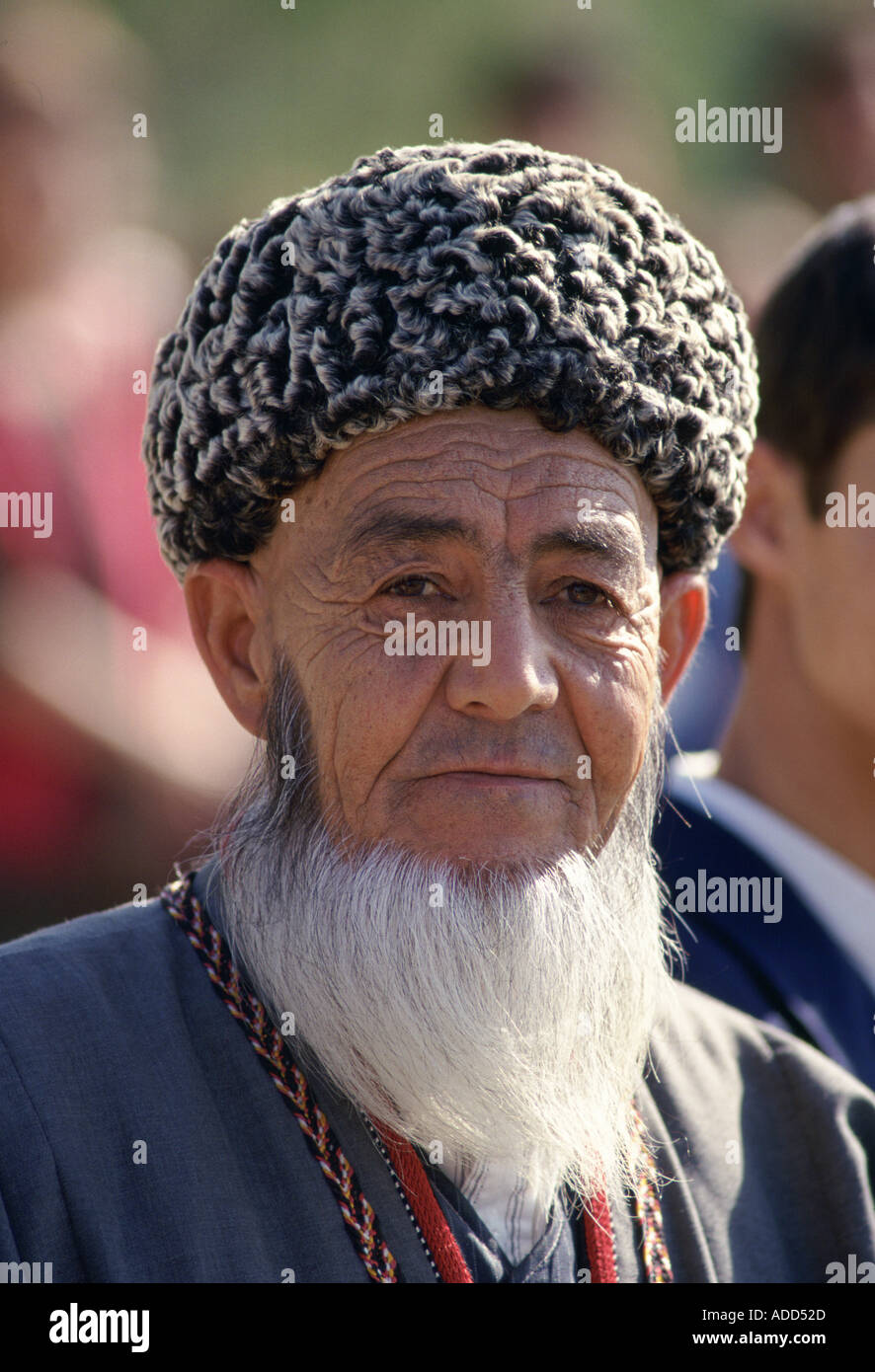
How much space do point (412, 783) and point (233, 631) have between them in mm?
465

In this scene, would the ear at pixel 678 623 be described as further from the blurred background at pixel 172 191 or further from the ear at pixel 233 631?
the blurred background at pixel 172 191

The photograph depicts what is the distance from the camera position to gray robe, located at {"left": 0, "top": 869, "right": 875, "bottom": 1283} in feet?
5.99

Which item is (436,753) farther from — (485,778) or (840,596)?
(840,596)

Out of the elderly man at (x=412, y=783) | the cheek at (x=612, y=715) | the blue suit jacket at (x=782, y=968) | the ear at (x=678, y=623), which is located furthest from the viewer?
the blue suit jacket at (x=782, y=968)

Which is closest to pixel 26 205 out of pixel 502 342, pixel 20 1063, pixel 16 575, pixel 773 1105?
pixel 16 575

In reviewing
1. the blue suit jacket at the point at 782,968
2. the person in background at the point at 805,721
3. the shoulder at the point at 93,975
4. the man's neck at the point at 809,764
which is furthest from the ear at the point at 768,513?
the shoulder at the point at 93,975

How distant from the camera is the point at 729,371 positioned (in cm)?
219

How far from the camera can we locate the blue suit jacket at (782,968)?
9.23ft

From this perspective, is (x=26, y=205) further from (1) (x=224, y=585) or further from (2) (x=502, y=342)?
(2) (x=502, y=342)

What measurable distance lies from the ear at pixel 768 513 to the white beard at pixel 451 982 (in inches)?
57.1

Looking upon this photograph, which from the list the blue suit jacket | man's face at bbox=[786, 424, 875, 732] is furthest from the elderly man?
man's face at bbox=[786, 424, 875, 732]

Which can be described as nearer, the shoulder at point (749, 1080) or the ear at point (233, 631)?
the ear at point (233, 631)

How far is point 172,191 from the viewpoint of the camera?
518 cm

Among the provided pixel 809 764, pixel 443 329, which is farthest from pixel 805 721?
pixel 443 329
